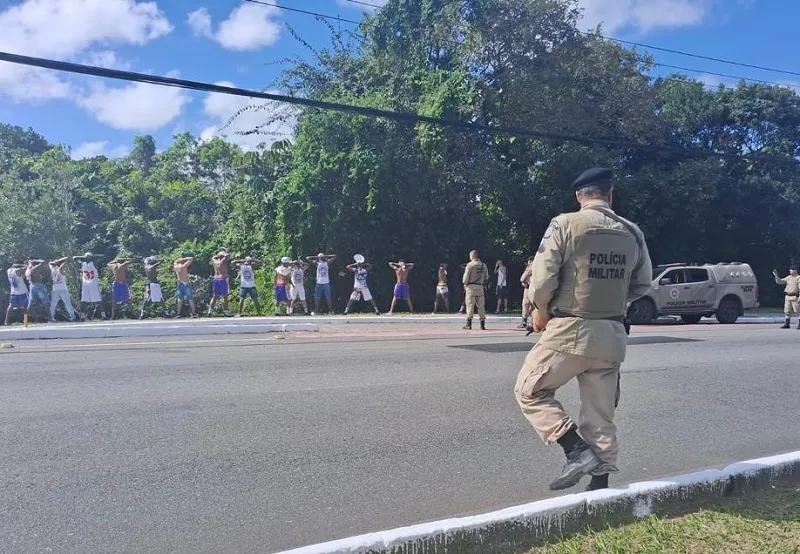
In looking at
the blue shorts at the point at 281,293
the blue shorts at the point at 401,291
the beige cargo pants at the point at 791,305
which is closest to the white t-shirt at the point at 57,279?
the blue shorts at the point at 281,293

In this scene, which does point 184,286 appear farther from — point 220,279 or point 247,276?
point 247,276

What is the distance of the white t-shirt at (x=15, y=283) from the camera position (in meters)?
17.1

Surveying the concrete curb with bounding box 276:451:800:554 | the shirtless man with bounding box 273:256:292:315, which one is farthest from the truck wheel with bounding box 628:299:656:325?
A: the concrete curb with bounding box 276:451:800:554

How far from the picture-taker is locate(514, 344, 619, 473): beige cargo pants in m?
4.11

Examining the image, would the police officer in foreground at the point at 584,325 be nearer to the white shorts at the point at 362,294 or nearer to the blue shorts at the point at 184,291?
the blue shorts at the point at 184,291

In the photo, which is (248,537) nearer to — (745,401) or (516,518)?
(516,518)

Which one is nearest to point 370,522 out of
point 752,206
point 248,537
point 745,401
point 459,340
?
point 248,537

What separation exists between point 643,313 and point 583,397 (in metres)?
16.2

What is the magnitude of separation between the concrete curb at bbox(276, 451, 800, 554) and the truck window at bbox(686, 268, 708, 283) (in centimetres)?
1670

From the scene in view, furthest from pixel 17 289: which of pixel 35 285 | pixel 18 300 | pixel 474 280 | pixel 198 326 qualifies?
pixel 474 280

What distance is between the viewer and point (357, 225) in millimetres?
22641

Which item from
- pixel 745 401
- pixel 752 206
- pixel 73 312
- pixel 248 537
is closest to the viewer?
pixel 248 537

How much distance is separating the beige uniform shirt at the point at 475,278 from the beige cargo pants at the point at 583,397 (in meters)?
10.9

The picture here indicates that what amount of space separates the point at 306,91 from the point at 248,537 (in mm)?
21820
